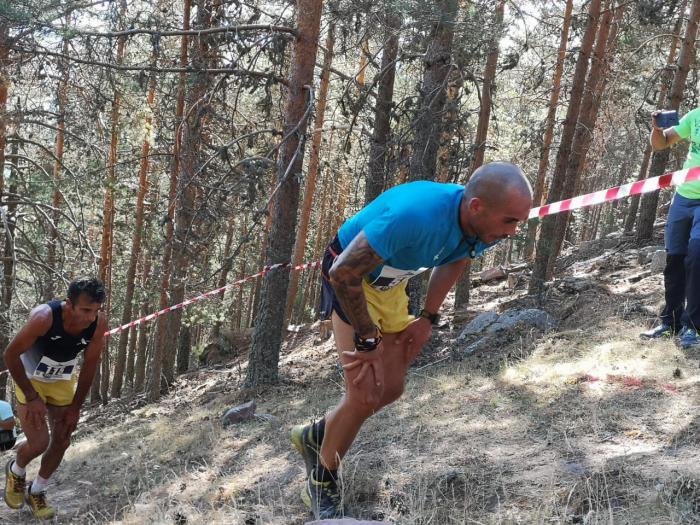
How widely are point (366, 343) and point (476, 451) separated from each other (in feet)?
5.24

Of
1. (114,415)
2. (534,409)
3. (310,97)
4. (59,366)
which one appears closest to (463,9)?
(310,97)

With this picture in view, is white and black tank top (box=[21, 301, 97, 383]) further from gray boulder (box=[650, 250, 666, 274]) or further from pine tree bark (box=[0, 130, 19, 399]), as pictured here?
gray boulder (box=[650, 250, 666, 274])

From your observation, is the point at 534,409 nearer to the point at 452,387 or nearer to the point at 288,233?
the point at 452,387

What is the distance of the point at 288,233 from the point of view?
802cm

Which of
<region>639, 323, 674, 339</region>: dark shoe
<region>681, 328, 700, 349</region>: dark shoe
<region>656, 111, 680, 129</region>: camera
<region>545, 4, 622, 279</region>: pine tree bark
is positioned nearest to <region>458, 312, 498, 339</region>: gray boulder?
<region>545, 4, 622, 279</region>: pine tree bark

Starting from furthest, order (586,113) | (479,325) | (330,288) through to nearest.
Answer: (586,113)
(479,325)
(330,288)

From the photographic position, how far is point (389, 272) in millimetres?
3100

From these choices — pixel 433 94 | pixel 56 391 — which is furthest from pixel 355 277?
pixel 433 94

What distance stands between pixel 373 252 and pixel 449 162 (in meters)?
6.07

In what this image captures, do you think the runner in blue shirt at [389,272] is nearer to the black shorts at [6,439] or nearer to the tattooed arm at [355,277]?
the tattooed arm at [355,277]

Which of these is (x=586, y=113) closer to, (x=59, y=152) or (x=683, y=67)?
(x=683, y=67)

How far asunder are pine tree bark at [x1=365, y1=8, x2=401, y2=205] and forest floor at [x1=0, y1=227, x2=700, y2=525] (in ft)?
8.65

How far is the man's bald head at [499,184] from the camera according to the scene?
8.83 feet

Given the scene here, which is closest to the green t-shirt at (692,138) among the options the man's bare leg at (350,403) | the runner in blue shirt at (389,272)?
the runner in blue shirt at (389,272)
